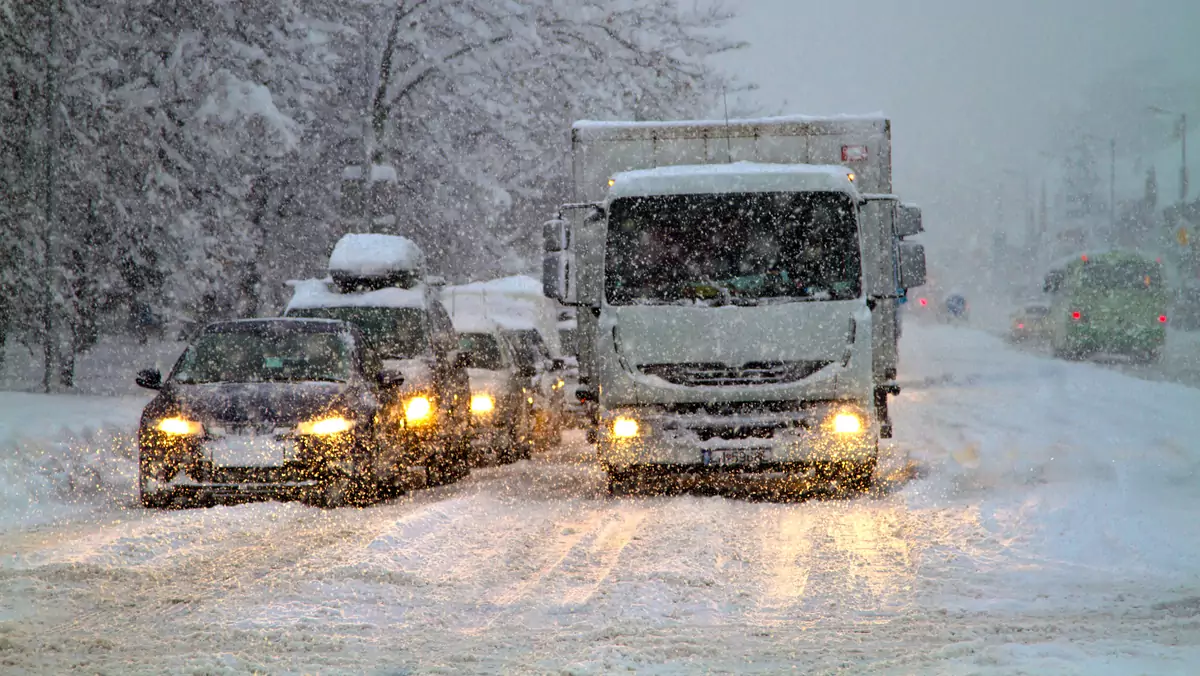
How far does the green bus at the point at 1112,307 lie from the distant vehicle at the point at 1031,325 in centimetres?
1249

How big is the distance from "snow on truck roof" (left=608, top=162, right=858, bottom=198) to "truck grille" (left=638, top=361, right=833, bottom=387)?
1500 mm

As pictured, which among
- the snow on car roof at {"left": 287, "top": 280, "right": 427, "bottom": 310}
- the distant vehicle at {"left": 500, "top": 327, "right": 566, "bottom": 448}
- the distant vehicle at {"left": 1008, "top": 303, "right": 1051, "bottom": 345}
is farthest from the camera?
the distant vehicle at {"left": 1008, "top": 303, "right": 1051, "bottom": 345}

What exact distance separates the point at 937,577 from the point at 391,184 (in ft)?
63.8

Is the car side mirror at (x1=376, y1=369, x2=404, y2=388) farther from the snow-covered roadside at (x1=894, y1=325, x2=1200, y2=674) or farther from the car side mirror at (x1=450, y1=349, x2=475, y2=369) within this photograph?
the snow-covered roadside at (x1=894, y1=325, x2=1200, y2=674)

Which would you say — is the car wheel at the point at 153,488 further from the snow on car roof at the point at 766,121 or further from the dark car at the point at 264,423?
the snow on car roof at the point at 766,121

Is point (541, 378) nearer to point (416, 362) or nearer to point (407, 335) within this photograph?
point (407, 335)

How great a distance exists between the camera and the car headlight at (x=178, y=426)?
11484mm

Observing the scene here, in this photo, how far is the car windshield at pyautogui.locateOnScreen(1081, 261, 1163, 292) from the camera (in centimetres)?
4084

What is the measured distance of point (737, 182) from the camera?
12195mm

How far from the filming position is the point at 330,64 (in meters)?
27.0

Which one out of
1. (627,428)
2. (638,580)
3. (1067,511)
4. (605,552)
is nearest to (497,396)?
(627,428)

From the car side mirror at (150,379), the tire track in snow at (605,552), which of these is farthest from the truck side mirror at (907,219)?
the car side mirror at (150,379)

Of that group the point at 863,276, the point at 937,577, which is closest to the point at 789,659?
the point at 937,577

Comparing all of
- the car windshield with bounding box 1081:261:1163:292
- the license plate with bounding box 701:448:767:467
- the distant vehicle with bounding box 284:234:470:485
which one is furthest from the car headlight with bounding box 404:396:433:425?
the car windshield with bounding box 1081:261:1163:292
